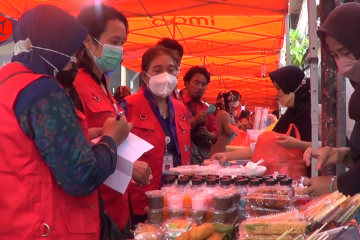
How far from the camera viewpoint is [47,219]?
1570mm

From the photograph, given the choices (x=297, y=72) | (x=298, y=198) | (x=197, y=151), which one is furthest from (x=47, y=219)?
(x=197, y=151)

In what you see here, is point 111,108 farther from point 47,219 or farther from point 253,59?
point 253,59


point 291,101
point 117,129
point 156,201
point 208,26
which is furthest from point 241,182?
point 208,26

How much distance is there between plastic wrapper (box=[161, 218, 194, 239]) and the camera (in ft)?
5.80

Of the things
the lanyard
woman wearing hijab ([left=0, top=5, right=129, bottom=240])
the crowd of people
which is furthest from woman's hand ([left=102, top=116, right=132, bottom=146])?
the lanyard

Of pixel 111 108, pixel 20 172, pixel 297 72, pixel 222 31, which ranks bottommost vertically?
pixel 20 172

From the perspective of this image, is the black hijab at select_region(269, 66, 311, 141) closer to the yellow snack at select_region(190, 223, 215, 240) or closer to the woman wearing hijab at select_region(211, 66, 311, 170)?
the woman wearing hijab at select_region(211, 66, 311, 170)

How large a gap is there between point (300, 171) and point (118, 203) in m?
1.43

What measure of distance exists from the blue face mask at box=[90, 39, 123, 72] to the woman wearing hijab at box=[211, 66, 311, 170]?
1487 millimetres

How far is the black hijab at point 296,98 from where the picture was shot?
11.6ft

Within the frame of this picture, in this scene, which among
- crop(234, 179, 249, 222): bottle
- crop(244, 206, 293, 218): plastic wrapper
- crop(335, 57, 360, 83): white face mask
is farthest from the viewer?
crop(335, 57, 360, 83): white face mask

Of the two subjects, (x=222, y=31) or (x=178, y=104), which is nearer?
(x=178, y=104)

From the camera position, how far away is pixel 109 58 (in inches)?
95.7

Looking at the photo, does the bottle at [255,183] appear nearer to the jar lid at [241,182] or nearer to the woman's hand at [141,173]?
the jar lid at [241,182]
